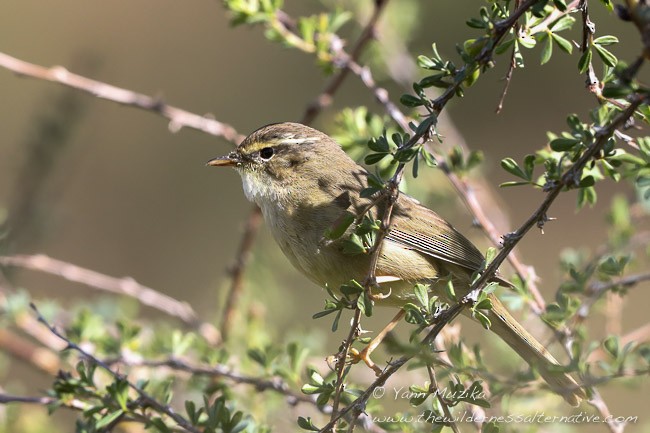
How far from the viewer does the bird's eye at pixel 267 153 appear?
12.8 feet

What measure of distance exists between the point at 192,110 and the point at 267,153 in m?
7.54

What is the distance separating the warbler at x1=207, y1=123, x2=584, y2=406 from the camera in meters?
3.33

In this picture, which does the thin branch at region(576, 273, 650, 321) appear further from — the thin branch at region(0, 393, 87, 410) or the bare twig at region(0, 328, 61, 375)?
the bare twig at region(0, 328, 61, 375)

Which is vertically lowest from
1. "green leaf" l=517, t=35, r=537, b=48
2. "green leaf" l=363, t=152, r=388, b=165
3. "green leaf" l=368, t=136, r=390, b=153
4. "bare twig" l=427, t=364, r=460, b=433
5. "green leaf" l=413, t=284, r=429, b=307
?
"bare twig" l=427, t=364, r=460, b=433

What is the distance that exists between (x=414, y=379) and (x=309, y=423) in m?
1.73

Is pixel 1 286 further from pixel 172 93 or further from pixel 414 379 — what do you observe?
pixel 172 93

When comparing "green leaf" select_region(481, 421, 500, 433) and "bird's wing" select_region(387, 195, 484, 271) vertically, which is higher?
"bird's wing" select_region(387, 195, 484, 271)

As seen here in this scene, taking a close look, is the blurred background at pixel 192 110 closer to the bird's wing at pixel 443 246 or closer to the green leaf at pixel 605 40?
the bird's wing at pixel 443 246

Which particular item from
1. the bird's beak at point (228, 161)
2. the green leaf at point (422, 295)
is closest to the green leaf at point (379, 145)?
the green leaf at point (422, 295)

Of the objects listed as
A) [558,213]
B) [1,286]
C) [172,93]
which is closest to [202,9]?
[172,93]

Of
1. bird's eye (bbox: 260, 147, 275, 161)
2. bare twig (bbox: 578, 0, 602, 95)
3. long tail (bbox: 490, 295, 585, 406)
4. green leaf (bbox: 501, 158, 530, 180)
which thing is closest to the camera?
bare twig (bbox: 578, 0, 602, 95)

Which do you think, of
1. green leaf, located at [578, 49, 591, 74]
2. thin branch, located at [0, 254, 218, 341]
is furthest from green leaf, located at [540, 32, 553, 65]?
thin branch, located at [0, 254, 218, 341]

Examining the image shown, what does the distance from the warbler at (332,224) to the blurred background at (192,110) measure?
5474 mm

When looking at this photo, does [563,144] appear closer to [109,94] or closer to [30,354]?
[109,94]
